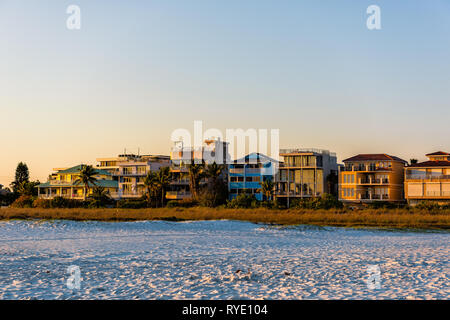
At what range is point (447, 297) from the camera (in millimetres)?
13336

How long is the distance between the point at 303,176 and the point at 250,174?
866cm

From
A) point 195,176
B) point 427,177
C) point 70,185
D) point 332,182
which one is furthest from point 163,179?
point 427,177

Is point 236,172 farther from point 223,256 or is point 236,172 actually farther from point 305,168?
point 223,256

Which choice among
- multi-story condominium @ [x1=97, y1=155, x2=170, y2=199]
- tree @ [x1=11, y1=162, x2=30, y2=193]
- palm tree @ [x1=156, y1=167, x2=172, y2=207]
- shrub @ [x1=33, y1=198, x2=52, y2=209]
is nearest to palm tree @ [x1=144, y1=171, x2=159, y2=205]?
palm tree @ [x1=156, y1=167, x2=172, y2=207]

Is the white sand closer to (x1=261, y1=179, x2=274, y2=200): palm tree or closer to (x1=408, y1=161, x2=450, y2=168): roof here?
(x1=408, y1=161, x2=450, y2=168): roof

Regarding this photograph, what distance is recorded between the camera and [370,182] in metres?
73.2

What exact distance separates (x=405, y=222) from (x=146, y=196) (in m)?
46.4

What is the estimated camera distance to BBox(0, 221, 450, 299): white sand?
46.3 ft

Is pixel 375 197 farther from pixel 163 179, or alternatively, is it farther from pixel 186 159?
pixel 186 159

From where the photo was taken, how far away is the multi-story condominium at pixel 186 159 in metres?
87.3

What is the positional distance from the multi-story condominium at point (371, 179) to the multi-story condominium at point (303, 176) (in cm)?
399

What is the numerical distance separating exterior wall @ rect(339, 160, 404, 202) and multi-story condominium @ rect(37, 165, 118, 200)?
125 feet
